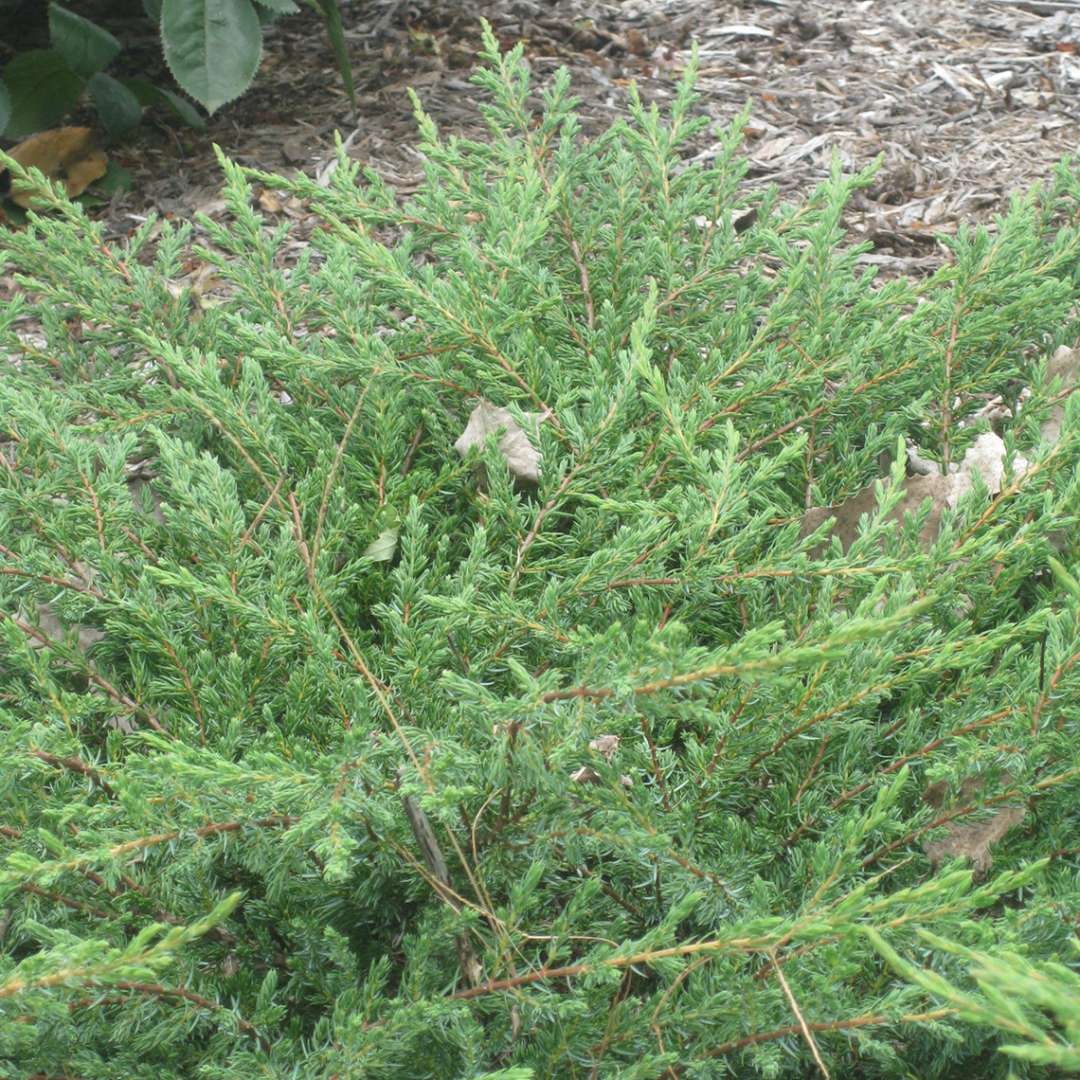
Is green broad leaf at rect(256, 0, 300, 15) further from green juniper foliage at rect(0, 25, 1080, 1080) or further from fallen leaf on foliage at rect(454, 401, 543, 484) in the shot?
fallen leaf on foliage at rect(454, 401, 543, 484)

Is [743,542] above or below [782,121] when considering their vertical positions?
above

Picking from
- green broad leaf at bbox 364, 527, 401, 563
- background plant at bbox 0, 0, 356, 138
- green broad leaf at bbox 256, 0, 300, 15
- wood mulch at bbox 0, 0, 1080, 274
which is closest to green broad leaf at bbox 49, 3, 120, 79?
background plant at bbox 0, 0, 356, 138

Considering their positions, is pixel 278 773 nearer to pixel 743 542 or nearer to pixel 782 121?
pixel 743 542

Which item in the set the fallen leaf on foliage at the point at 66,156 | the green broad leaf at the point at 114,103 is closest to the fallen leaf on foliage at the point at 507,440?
the fallen leaf on foliage at the point at 66,156

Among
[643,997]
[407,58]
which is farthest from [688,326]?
[407,58]

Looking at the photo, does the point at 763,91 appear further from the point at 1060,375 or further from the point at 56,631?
the point at 56,631

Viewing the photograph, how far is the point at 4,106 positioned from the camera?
3.50 metres

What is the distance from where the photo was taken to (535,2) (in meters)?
4.43

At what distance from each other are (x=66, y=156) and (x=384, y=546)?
2697 mm

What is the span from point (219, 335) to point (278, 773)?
1045 millimetres

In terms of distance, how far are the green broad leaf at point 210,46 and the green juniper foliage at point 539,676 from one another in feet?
4.58

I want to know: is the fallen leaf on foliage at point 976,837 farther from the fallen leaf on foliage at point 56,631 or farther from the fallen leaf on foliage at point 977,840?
the fallen leaf on foliage at point 56,631

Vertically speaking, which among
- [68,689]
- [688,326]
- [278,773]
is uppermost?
[278,773]

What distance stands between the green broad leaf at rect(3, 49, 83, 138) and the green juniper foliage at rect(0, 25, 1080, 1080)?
1.87m
